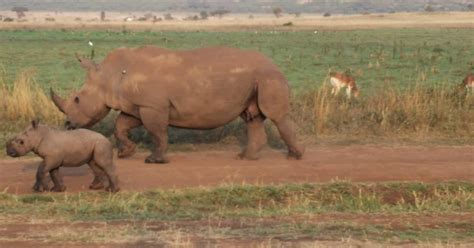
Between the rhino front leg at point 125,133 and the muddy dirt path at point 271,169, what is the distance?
14 centimetres

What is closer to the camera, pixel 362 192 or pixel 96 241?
pixel 96 241

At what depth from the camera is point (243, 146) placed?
1524 cm

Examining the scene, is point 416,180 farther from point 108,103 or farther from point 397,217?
point 108,103

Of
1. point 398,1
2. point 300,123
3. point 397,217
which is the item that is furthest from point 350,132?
point 398,1

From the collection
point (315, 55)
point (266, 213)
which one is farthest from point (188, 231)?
point (315, 55)

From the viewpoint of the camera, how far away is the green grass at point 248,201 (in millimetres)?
9978

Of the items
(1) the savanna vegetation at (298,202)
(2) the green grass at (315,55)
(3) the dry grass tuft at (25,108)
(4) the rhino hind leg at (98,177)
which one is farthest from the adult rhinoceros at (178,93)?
(2) the green grass at (315,55)

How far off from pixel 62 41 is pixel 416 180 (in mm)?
37994

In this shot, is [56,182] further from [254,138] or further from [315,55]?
[315,55]

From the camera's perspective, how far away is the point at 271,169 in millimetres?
13211

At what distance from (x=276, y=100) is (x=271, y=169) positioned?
112 centimetres

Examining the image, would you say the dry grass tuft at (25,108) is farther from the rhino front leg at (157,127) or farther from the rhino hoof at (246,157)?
the rhino hoof at (246,157)

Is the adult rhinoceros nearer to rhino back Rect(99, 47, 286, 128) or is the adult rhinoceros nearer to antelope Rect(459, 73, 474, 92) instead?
rhino back Rect(99, 47, 286, 128)

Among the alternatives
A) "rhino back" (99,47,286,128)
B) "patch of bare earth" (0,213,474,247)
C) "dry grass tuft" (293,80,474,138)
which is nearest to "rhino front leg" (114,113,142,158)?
"rhino back" (99,47,286,128)
